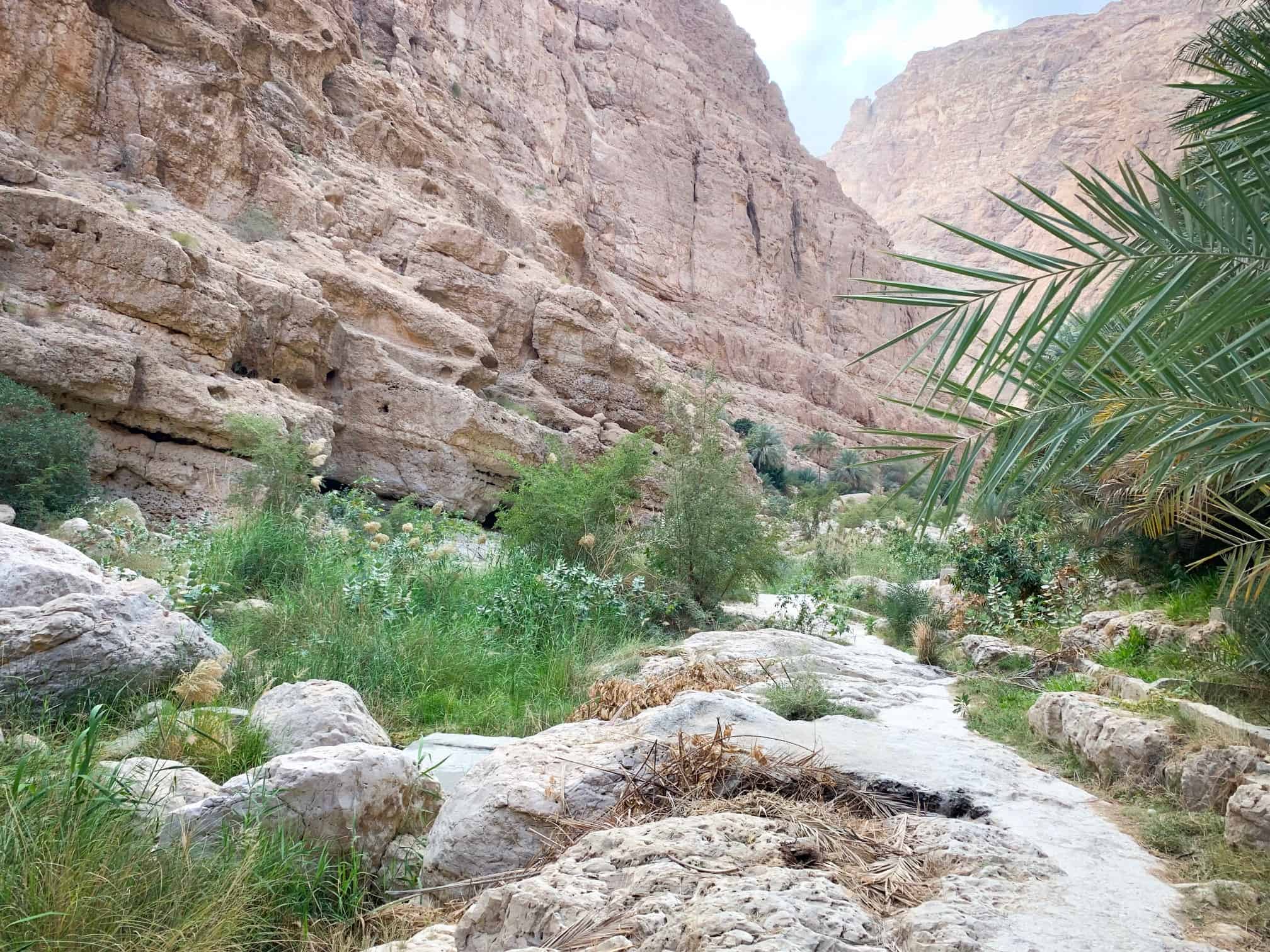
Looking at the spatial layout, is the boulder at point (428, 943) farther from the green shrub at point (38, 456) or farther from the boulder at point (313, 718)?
the green shrub at point (38, 456)

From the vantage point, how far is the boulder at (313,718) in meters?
3.25

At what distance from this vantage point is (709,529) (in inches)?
327

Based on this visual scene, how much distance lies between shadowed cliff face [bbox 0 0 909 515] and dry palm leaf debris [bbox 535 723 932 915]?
10478 mm

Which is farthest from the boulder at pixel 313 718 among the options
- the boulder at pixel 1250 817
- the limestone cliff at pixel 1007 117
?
the limestone cliff at pixel 1007 117

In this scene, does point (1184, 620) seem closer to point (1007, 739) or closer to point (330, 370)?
point (1007, 739)

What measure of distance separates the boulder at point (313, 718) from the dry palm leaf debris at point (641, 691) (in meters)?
1.02

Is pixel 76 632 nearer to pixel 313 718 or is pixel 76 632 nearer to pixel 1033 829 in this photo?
pixel 313 718

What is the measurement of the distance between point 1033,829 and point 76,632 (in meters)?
4.22

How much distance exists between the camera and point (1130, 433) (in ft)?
10.7

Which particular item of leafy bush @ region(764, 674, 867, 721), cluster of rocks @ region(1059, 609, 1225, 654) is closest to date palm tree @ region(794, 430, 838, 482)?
cluster of rocks @ region(1059, 609, 1225, 654)

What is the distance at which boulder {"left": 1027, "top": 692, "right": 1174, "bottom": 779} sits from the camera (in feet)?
10.7

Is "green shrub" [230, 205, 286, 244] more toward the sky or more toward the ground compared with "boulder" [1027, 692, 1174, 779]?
more toward the sky

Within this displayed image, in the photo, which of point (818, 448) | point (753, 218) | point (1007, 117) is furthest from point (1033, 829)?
point (1007, 117)

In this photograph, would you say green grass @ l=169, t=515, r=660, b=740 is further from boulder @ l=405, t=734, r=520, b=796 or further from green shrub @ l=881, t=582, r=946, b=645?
green shrub @ l=881, t=582, r=946, b=645
